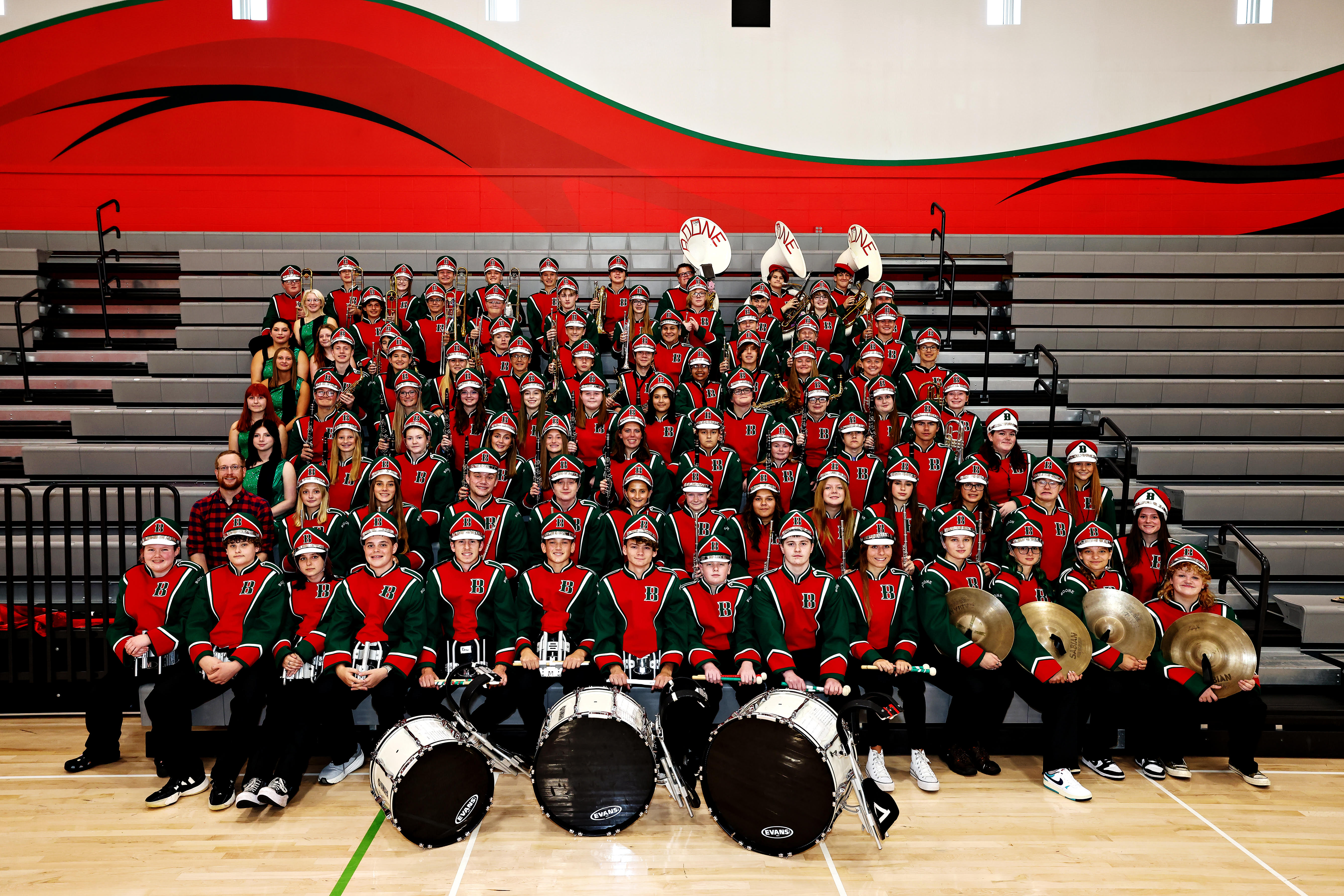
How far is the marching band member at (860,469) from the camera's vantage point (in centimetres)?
698

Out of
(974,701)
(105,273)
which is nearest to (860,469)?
(974,701)

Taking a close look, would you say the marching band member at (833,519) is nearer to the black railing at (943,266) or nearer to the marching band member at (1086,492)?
the marching band member at (1086,492)

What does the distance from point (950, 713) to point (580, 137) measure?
396 inches

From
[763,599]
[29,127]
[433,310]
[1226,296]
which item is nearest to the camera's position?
[763,599]

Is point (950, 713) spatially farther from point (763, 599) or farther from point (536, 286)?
point (536, 286)

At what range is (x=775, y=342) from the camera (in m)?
8.84

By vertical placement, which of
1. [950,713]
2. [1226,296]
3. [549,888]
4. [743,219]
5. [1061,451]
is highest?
[743,219]

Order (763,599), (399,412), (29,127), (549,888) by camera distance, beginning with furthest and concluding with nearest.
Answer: (29,127)
(399,412)
(763,599)
(549,888)

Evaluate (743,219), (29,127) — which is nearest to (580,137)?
(743,219)

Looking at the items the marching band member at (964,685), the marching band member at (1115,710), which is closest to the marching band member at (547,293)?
the marching band member at (964,685)

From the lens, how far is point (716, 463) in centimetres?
699

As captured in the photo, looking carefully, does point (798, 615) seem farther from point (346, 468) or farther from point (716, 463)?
point (346, 468)

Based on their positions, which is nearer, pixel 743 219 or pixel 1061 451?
pixel 1061 451

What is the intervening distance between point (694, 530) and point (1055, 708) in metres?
2.71
